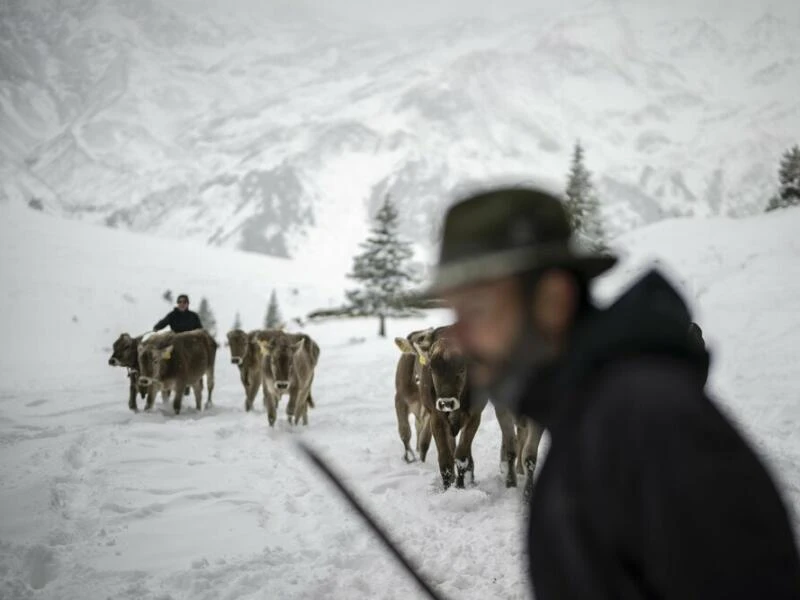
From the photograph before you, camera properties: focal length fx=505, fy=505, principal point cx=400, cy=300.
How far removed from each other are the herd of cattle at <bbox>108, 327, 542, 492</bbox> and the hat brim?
6.91 feet

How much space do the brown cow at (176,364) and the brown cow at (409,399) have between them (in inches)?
242

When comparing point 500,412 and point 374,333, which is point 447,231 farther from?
point 374,333

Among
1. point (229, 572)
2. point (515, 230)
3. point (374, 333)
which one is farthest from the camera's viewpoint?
point (374, 333)

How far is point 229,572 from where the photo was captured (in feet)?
14.5

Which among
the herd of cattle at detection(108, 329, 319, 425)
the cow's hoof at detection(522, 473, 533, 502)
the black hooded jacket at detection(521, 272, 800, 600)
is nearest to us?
the black hooded jacket at detection(521, 272, 800, 600)

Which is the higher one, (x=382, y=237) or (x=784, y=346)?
(x=382, y=237)

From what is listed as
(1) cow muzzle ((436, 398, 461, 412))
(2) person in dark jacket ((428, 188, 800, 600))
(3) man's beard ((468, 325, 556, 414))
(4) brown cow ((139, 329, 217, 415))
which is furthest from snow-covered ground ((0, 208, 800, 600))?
(2) person in dark jacket ((428, 188, 800, 600))

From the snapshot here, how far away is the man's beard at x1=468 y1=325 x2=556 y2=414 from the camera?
1529mm

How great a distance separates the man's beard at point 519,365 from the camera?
1529 mm

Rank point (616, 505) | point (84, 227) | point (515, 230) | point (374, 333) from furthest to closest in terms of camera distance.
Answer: point (84, 227) < point (374, 333) < point (515, 230) < point (616, 505)

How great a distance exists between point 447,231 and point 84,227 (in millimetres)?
76165

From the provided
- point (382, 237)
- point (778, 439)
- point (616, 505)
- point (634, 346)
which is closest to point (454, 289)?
point (634, 346)

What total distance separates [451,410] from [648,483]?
4.88 meters

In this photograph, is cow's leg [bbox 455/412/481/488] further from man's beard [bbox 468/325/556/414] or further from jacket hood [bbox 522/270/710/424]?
jacket hood [bbox 522/270/710/424]
